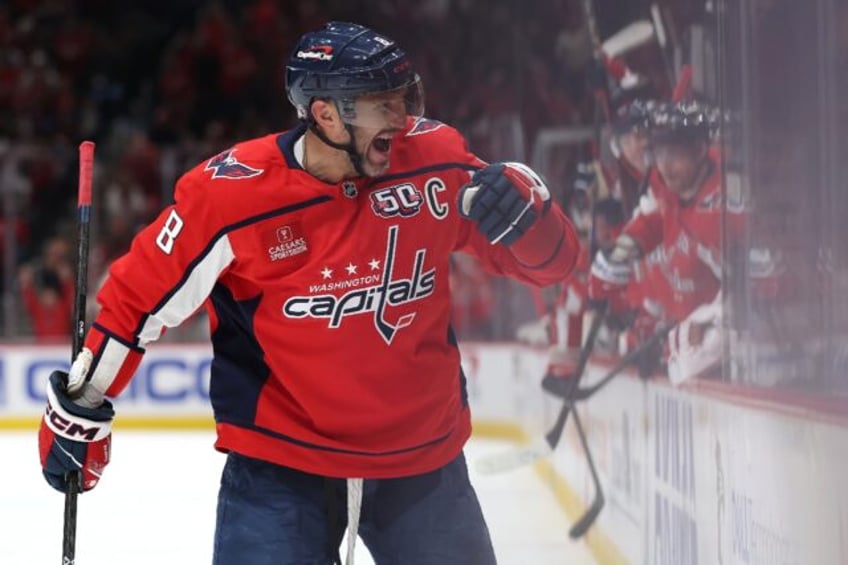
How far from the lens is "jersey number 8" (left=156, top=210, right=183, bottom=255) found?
1876mm

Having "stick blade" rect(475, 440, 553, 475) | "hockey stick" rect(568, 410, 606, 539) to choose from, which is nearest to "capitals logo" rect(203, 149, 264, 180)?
"hockey stick" rect(568, 410, 606, 539)

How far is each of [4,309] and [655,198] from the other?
5.52 metres

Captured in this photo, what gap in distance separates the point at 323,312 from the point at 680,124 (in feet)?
2.74

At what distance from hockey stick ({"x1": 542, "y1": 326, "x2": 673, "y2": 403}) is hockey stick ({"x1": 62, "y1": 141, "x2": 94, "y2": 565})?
105 centimetres

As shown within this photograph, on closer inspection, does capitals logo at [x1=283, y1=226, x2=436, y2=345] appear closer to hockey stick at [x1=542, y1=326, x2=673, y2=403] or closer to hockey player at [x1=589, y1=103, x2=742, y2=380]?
hockey player at [x1=589, y1=103, x2=742, y2=380]

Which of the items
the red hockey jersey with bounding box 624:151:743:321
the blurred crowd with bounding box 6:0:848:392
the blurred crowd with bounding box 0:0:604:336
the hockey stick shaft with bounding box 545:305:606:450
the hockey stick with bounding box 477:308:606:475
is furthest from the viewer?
the blurred crowd with bounding box 0:0:604:336

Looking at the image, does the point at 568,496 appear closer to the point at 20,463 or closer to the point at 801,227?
the point at 801,227

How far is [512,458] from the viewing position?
5078mm

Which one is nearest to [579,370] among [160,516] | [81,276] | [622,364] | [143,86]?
[622,364]

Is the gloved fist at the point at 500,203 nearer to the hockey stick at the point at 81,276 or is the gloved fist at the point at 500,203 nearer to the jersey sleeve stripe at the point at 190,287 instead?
the jersey sleeve stripe at the point at 190,287

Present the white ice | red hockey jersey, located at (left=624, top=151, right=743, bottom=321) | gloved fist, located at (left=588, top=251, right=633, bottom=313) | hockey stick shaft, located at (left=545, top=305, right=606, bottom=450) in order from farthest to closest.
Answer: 1. the white ice
2. hockey stick shaft, located at (left=545, top=305, right=606, bottom=450)
3. gloved fist, located at (left=588, top=251, right=633, bottom=313)
4. red hockey jersey, located at (left=624, top=151, right=743, bottom=321)

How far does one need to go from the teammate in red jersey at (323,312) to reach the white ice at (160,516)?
1540 millimetres

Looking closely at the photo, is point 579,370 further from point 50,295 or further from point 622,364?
point 50,295

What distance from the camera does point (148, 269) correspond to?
1896 millimetres
